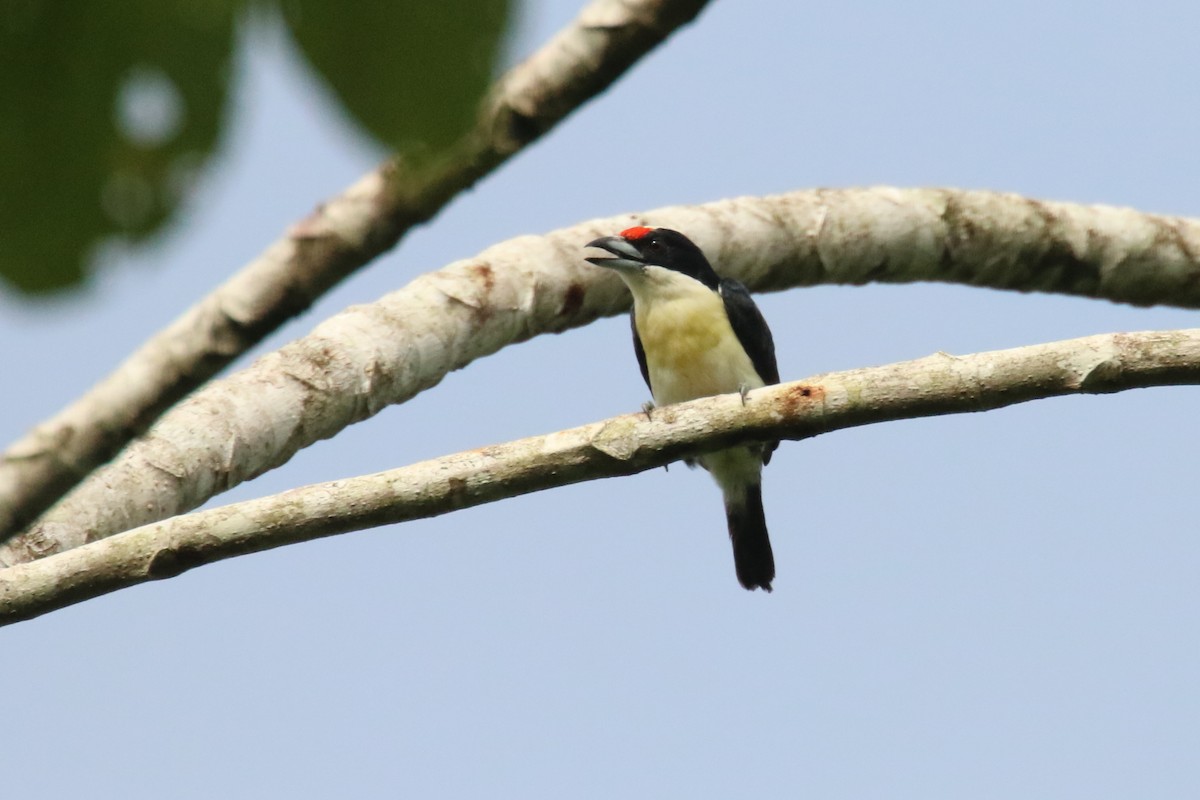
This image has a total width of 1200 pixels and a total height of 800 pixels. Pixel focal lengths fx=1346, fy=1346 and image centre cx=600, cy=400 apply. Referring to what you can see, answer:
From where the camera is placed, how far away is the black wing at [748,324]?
584 cm

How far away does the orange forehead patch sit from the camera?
5.32 m

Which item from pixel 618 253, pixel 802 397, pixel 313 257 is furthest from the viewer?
pixel 618 253

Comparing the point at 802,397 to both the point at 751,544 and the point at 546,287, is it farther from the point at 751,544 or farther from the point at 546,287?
the point at 751,544

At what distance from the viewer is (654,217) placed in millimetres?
5352

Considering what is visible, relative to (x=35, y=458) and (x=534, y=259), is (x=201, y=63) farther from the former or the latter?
(x=534, y=259)

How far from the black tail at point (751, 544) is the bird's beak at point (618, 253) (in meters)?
1.60

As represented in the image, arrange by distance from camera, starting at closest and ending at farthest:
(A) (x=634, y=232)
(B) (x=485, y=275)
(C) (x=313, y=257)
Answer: (C) (x=313, y=257)
(B) (x=485, y=275)
(A) (x=634, y=232)

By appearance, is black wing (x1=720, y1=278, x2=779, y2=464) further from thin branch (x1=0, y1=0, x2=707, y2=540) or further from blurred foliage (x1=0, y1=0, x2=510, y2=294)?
blurred foliage (x1=0, y1=0, x2=510, y2=294)

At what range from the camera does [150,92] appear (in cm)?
77

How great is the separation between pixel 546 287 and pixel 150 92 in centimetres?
410

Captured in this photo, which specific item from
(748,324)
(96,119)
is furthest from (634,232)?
(96,119)

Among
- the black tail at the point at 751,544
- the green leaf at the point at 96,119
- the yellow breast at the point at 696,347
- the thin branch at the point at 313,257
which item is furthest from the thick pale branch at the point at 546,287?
the green leaf at the point at 96,119

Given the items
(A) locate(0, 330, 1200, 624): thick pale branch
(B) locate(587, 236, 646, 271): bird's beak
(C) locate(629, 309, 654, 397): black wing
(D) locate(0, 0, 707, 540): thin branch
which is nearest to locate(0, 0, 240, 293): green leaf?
(D) locate(0, 0, 707, 540): thin branch

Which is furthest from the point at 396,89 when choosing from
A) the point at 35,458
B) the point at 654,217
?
the point at 654,217
